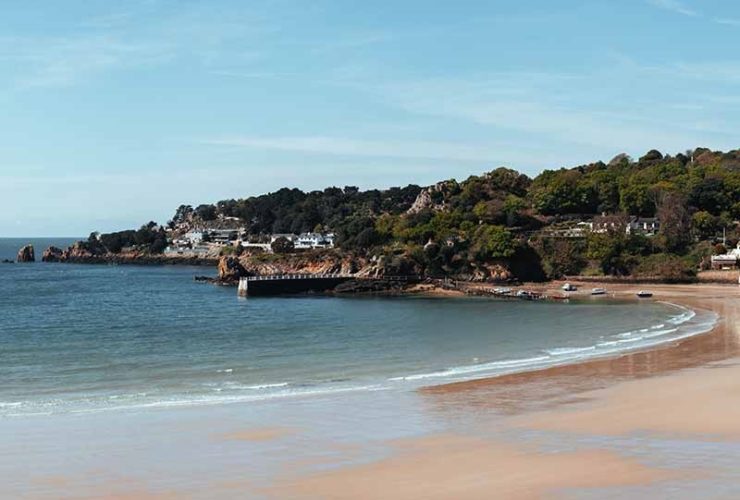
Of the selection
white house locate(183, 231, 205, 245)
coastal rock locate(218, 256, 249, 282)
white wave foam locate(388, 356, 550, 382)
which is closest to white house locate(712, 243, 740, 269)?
coastal rock locate(218, 256, 249, 282)

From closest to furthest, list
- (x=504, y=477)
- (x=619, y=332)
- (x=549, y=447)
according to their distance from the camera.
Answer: (x=504, y=477) → (x=549, y=447) → (x=619, y=332)

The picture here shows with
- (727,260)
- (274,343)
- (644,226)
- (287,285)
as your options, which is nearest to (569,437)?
(274,343)

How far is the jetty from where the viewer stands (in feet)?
247

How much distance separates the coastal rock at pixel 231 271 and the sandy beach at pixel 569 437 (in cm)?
6403

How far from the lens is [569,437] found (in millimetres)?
18266

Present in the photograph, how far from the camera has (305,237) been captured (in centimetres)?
12550

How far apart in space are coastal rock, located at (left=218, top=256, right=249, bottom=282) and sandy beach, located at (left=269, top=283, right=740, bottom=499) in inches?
2521

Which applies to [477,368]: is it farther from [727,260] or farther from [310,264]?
[310,264]

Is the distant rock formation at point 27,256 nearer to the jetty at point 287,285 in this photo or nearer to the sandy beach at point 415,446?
the jetty at point 287,285

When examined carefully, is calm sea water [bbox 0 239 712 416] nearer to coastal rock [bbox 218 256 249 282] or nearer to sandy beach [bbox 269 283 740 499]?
sandy beach [bbox 269 283 740 499]

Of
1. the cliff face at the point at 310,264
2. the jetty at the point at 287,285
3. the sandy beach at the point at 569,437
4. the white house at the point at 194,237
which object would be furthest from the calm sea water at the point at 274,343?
the white house at the point at 194,237

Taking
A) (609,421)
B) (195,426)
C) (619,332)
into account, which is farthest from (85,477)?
(619,332)

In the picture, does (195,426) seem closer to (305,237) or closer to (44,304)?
(44,304)

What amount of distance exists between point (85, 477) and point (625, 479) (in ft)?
31.7
